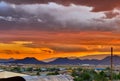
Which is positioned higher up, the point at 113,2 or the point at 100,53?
the point at 113,2

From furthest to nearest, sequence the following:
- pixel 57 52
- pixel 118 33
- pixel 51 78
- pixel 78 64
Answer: pixel 78 64
pixel 57 52
pixel 118 33
pixel 51 78

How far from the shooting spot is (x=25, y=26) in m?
16.5

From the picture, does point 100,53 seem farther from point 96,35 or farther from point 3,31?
point 3,31

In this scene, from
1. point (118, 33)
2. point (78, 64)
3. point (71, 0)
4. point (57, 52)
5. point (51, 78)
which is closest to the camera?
point (51, 78)

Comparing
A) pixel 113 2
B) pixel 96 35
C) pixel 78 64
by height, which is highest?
pixel 113 2

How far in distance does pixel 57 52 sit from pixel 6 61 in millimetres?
3072

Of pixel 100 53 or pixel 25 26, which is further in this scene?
pixel 100 53

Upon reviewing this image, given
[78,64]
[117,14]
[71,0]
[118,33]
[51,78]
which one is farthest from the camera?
[78,64]

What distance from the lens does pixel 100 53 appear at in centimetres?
1911

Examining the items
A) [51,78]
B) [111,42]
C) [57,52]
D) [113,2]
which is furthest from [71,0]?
[51,78]

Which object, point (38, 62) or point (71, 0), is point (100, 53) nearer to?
point (38, 62)

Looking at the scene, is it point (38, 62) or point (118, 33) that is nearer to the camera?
point (118, 33)

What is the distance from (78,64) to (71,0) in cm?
785

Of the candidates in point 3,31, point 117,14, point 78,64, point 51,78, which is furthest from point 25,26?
point 51,78
